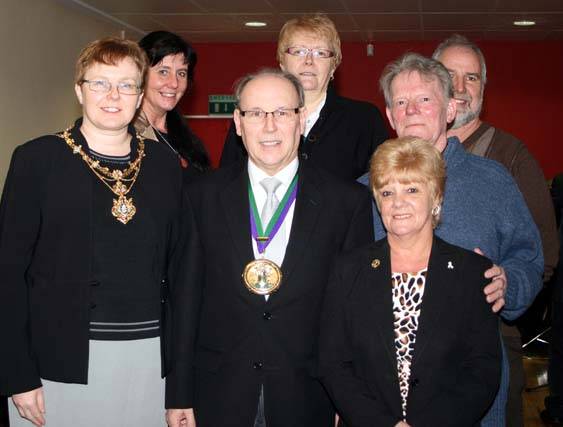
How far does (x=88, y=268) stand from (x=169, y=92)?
1.61 m

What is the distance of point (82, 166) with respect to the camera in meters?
2.48

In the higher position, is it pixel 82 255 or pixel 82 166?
pixel 82 166

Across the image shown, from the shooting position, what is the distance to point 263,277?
8.12 feet

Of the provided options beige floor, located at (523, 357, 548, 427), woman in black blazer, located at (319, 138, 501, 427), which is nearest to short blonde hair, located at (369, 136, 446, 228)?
woman in black blazer, located at (319, 138, 501, 427)

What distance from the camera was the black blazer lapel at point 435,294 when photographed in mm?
2385

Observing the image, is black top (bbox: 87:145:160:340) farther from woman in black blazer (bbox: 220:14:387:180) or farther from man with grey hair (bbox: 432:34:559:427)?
man with grey hair (bbox: 432:34:559:427)

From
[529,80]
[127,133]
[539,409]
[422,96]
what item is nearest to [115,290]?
[127,133]

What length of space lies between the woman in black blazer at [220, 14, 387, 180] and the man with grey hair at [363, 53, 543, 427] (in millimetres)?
486

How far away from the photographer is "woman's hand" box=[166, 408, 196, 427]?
8.46 feet

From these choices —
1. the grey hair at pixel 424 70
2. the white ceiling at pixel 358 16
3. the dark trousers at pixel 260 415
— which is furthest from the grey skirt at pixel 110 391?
the white ceiling at pixel 358 16

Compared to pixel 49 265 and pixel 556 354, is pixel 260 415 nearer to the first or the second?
pixel 49 265

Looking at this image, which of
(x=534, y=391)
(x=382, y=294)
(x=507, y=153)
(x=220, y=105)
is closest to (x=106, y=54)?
(x=382, y=294)

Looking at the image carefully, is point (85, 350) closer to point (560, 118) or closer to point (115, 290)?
point (115, 290)

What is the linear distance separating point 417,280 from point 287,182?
56 centimetres
